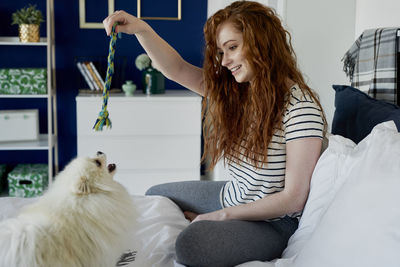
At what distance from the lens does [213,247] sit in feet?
4.00

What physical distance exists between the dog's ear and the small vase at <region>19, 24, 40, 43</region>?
8.12 ft

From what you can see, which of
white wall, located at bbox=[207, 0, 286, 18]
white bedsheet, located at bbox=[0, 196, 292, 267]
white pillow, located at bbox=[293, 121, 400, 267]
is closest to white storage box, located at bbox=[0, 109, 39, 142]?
white wall, located at bbox=[207, 0, 286, 18]

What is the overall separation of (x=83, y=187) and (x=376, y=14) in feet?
5.51

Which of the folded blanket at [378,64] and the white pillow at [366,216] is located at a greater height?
the folded blanket at [378,64]

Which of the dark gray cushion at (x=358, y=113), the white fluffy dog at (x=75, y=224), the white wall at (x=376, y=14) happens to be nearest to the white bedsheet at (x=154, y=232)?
the white fluffy dog at (x=75, y=224)

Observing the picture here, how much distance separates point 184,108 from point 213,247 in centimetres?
201

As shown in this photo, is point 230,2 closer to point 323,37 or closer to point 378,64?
point 323,37

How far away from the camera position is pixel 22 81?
3.12 meters

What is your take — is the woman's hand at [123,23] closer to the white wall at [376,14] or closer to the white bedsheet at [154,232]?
the white bedsheet at [154,232]

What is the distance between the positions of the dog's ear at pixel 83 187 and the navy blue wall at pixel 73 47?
8.71 feet

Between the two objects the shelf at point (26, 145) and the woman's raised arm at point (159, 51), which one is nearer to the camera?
the woman's raised arm at point (159, 51)

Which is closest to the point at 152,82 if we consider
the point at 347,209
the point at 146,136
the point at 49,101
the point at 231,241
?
the point at 146,136

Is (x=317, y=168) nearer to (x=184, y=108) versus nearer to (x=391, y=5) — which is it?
(x=391, y=5)

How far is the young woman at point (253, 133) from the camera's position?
4.18ft
